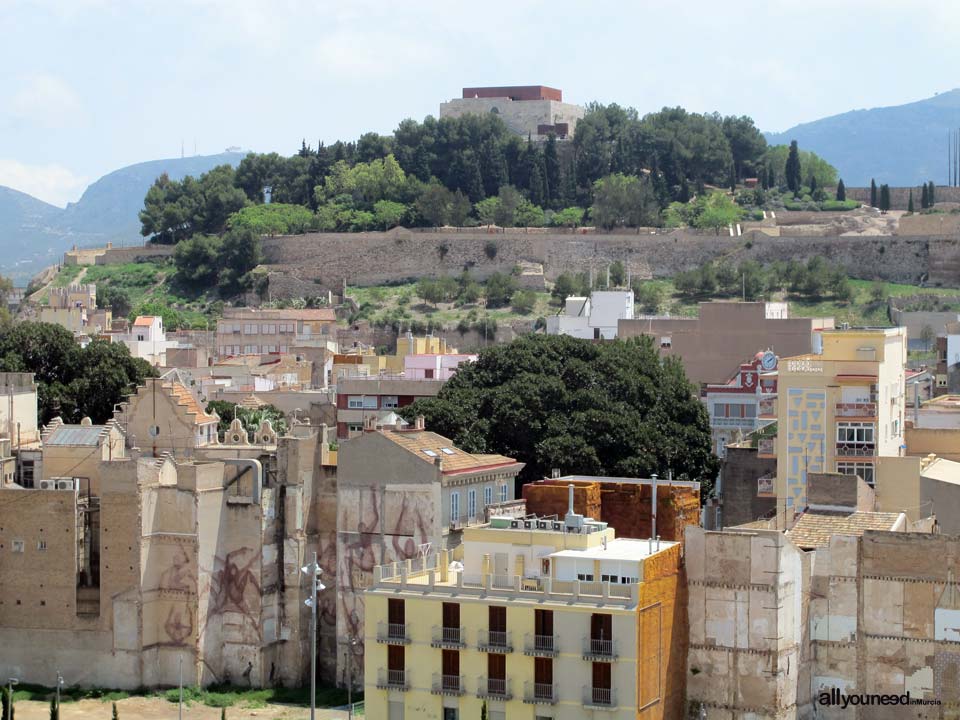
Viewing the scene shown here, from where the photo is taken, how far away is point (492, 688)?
3491cm

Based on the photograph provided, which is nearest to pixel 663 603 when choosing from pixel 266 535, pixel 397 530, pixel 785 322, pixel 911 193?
pixel 397 530

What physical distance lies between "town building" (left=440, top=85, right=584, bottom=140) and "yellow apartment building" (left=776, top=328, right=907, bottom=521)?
3791 inches

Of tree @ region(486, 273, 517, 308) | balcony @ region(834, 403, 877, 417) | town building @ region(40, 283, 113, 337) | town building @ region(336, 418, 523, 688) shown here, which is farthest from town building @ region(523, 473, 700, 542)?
tree @ region(486, 273, 517, 308)

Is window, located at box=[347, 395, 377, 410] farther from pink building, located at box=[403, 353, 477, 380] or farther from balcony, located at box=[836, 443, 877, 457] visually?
balcony, located at box=[836, 443, 877, 457]

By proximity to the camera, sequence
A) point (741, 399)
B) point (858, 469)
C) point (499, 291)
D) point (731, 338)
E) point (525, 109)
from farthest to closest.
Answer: point (525, 109) → point (499, 291) → point (731, 338) → point (741, 399) → point (858, 469)

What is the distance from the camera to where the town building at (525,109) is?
145250 millimetres

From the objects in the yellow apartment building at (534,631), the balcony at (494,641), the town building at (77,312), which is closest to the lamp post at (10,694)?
the yellow apartment building at (534,631)

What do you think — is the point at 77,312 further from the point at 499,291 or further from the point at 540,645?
the point at 540,645

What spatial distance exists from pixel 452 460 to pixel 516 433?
10.6m

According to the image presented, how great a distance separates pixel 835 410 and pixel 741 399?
1666 cm

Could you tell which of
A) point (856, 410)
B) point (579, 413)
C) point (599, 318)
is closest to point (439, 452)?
point (856, 410)

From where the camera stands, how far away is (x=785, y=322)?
74.1m

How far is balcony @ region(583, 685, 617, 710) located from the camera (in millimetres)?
34156

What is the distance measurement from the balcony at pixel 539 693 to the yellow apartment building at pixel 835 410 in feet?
43.3
